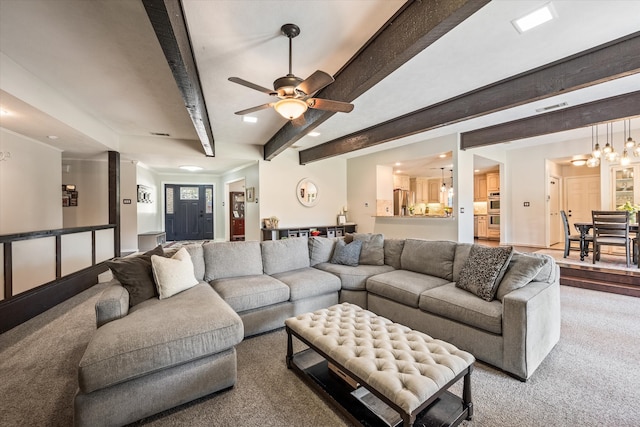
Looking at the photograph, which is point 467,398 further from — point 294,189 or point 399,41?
point 294,189

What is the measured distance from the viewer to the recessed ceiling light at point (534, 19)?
1.96 metres

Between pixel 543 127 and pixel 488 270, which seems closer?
pixel 488 270

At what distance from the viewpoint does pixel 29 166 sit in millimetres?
4434

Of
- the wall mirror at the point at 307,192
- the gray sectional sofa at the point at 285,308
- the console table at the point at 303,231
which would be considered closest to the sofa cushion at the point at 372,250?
the gray sectional sofa at the point at 285,308

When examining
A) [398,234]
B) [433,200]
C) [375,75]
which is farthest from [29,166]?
[433,200]

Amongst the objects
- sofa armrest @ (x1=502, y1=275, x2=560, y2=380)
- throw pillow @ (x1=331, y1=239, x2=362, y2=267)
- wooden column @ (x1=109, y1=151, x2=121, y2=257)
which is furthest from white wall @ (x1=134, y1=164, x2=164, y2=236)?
sofa armrest @ (x1=502, y1=275, x2=560, y2=380)

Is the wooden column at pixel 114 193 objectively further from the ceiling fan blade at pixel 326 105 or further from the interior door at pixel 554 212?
the interior door at pixel 554 212

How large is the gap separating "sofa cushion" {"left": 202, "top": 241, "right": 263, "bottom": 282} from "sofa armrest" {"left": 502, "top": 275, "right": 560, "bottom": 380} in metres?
2.41

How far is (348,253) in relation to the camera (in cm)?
354

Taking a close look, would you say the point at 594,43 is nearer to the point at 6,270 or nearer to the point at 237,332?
the point at 237,332

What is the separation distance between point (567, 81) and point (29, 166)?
7459 mm

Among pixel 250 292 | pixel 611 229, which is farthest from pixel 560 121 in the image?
pixel 250 292

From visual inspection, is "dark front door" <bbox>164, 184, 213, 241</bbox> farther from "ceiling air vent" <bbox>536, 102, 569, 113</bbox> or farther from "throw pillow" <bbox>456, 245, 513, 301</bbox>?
"ceiling air vent" <bbox>536, 102, 569, 113</bbox>

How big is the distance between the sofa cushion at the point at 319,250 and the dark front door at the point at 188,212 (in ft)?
24.3
